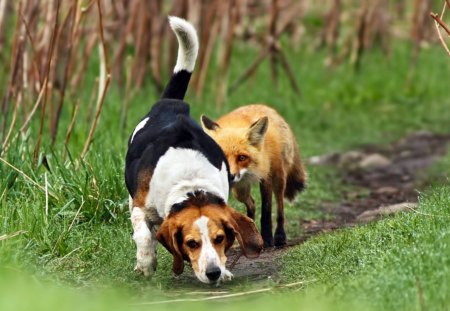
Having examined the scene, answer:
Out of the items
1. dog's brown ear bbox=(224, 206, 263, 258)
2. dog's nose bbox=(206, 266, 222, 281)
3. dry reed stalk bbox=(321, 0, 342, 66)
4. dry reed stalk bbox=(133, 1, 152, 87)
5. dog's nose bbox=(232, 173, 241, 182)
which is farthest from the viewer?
dry reed stalk bbox=(321, 0, 342, 66)

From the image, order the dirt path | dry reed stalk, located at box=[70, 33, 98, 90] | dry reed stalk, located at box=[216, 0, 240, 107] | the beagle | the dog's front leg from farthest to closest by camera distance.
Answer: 1. dry reed stalk, located at box=[216, 0, 240, 107]
2. dry reed stalk, located at box=[70, 33, 98, 90]
3. the dirt path
4. the dog's front leg
5. the beagle

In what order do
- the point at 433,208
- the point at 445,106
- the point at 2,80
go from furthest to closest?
the point at 445,106 < the point at 2,80 < the point at 433,208

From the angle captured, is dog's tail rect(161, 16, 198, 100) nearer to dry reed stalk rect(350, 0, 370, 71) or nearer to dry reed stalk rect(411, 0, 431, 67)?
dry reed stalk rect(350, 0, 370, 71)

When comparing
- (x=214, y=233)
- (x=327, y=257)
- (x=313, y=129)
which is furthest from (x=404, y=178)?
(x=214, y=233)

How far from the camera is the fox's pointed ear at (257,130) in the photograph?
7.48 meters

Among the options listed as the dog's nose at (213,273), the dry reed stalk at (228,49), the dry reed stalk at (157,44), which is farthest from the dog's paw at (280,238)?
the dry reed stalk at (157,44)

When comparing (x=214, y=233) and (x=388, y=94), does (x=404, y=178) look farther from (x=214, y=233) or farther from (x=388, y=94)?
(x=214, y=233)

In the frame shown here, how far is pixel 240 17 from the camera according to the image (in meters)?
14.5

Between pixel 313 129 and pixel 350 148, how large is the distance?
867mm

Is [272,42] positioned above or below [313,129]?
above

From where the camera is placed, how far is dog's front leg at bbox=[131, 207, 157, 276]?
608 centimetres

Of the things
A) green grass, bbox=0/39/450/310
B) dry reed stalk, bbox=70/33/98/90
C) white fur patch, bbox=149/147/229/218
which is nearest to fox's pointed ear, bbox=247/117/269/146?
green grass, bbox=0/39/450/310

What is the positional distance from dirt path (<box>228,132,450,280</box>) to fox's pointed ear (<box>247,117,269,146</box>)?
783 mm

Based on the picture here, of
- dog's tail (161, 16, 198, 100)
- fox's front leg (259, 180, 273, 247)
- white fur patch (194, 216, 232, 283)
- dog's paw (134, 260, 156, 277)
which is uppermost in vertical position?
dog's tail (161, 16, 198, 100)
